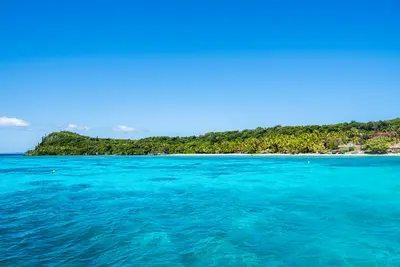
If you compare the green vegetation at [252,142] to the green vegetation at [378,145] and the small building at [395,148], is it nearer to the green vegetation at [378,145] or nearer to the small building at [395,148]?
the green vegetation at [378,145]

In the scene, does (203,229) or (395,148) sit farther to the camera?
(395,148)

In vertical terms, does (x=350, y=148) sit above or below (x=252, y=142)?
below

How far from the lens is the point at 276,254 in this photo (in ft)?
33.8

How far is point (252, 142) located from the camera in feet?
347

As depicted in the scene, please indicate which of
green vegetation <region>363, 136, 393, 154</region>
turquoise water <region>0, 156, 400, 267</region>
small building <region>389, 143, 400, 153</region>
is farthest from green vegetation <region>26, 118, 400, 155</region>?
turquoise water <region>0, 156, 400, 267</region>

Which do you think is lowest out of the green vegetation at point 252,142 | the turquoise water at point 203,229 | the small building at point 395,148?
the turquoise water at point 203,229

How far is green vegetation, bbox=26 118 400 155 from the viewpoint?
89.5 m

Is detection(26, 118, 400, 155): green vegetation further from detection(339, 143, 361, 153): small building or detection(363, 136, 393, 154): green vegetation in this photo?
detection(339, 143, 361, 153): small building

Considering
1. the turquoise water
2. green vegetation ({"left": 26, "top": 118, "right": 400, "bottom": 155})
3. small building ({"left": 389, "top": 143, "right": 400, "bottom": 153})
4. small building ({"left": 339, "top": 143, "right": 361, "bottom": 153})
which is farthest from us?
green vegetation ({"left": 26, "top": 118, "right": 400, "bottom": 155})

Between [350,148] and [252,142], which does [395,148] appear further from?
[252,142]

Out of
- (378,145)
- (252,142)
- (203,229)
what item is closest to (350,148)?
(378,145)

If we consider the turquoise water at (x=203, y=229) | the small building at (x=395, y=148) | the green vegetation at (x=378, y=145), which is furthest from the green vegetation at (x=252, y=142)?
the turquoise water at (x=203, y=229)

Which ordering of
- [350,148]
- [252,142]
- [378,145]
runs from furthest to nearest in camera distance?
[252,142] < [350,148] < [378,145]

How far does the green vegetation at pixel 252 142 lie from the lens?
89500 millimetres
